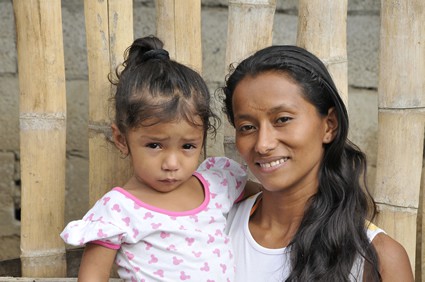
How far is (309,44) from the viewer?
2.61 meters

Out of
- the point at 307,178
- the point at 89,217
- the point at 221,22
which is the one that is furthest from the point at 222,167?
the point at 221,22

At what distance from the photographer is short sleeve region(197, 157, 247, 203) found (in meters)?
2.59

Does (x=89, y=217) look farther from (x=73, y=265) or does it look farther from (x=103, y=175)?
(x=73, y=265)

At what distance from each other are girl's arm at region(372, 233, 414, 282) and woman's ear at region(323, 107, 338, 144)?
0.33 meters

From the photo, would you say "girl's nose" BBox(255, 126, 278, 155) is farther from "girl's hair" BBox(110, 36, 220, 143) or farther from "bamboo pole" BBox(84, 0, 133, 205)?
"bamboo pole" BBox(84, 0, 133, 205)

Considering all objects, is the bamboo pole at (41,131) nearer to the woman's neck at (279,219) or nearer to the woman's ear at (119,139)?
the woman's ear at (119,139)

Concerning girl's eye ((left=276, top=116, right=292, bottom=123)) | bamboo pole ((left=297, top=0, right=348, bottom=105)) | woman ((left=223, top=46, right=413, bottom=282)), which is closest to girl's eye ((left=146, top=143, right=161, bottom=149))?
woman ((left=223, top=46, right=413, bottom=282))

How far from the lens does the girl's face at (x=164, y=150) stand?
2.32m

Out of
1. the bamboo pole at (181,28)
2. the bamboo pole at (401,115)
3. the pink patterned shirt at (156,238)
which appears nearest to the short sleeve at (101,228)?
the pink patterned shirt at (156,238)

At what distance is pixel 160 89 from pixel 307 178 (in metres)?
0.50

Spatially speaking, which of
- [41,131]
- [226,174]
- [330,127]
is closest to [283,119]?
[330,127]

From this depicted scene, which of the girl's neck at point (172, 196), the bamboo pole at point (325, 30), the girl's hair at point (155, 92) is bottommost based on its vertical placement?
the girl's neck at point (172, 196)

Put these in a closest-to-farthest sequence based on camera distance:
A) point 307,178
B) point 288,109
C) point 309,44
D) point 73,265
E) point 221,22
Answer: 1. point 288,109
2. point 307,178
3. point 309,44
4. point 73,265
5. point 221,22

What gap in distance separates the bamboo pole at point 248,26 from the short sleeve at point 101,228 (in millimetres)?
682
